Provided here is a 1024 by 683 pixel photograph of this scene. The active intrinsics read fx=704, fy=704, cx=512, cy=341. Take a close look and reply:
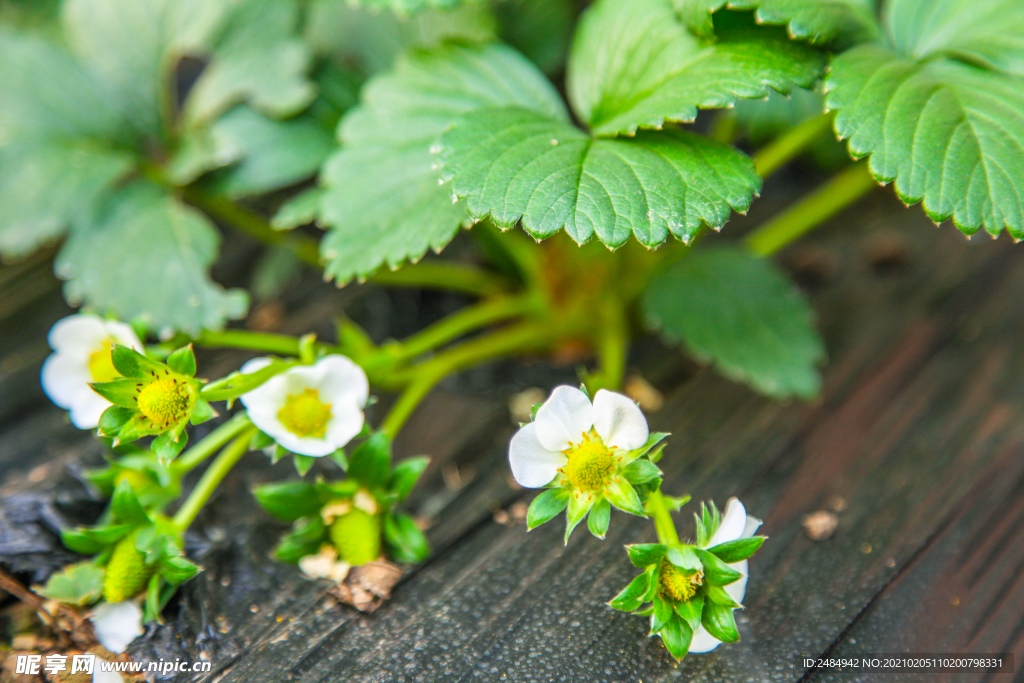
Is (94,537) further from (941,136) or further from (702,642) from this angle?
(941,136)

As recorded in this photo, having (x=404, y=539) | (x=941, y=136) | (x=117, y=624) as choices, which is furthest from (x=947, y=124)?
(x=117, y=624)

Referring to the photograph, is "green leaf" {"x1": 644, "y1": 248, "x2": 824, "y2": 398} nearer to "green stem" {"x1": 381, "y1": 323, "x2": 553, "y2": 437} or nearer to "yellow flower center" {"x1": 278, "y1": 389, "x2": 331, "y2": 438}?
"green stem" {"x1": 381, "y1": 323, "x2": 553, "y2": 437}

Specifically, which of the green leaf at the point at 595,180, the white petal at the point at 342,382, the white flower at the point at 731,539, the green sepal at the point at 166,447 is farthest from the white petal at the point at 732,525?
the green sepal at the point at 166,447

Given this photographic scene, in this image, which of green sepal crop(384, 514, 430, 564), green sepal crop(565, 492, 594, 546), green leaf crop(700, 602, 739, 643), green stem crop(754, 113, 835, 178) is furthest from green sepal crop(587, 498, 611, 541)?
green stem crop(754, 113, 835, 178)

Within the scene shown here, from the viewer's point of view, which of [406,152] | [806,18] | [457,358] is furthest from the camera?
[457,358]

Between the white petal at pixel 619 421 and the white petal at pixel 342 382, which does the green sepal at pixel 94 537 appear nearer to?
the white petal at pixel 342 382

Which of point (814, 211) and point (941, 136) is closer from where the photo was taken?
point (941, 136)
